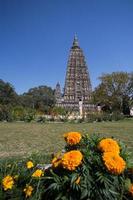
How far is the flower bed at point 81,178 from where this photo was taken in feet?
13.5

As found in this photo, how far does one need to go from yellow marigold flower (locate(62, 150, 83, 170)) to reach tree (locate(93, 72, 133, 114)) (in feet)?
208

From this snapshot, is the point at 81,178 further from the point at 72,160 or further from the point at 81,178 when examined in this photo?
the point at 72,160

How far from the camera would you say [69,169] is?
416 cm

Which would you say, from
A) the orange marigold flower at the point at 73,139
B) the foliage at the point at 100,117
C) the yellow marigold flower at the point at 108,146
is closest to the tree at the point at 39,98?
the foliage at the point at 100,117

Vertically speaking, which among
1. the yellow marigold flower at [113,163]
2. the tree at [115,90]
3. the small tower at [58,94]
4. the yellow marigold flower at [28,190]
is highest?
the small tower at [58,94]

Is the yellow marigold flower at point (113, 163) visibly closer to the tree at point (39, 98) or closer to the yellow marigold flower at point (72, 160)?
the yellow marigold flower at point (72, 160)

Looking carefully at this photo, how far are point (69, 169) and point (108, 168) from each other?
47cm

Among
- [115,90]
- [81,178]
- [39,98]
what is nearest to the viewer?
[81,178]

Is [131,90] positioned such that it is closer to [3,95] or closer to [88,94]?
[3,95]

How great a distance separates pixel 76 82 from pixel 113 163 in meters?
96.6

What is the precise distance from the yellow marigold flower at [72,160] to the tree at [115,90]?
63.3 meters

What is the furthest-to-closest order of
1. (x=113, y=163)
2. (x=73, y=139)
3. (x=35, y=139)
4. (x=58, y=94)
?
(x=58, y=94), (x=35, y=139), (x=73, y=139), (x=113, y=163)

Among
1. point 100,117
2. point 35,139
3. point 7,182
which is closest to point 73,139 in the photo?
point 7,182

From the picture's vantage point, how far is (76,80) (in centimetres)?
10050
